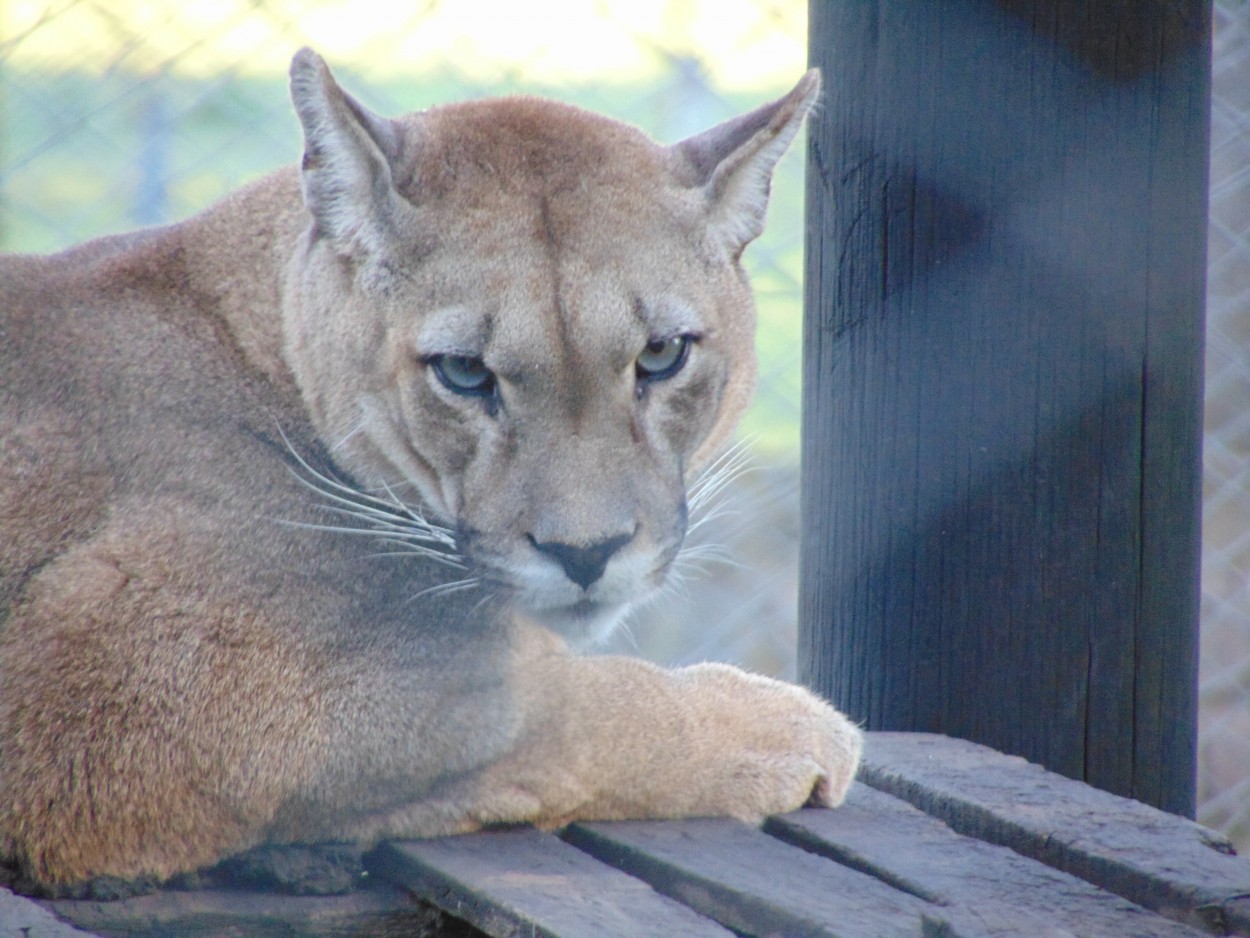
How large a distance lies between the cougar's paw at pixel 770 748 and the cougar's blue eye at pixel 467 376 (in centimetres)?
70

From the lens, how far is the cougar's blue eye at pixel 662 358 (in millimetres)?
2641

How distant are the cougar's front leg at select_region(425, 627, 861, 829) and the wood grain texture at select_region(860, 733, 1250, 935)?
14 centimetres

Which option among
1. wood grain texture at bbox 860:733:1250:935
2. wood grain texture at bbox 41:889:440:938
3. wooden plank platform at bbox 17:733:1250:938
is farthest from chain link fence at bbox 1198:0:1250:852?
wood grain texture at bbox 41:889:440:938

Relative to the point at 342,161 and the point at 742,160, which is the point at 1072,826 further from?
the point at 342,161

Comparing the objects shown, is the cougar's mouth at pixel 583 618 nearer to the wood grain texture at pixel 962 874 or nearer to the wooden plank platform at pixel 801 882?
the wooden plank platform at pixel 801 882

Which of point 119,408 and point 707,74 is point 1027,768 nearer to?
point 119,408


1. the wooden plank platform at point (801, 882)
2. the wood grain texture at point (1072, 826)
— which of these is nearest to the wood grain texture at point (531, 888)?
the wooden plank platform at point (801, 882)

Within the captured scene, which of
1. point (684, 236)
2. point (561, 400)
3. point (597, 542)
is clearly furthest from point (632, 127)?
point (597, 542)

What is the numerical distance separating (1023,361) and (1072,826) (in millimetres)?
798

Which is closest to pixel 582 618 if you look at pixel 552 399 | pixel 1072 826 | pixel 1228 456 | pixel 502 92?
pixel 552 399

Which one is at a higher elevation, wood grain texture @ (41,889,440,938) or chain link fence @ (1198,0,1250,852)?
chain link fence @ (1198,0,1250,852)

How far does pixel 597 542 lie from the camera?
243cm

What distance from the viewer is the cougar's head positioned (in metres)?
2.49

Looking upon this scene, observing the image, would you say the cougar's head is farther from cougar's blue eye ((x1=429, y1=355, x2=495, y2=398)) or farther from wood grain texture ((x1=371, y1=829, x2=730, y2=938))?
wood grain texture ((x1=371, y1=829, x2=730, y2=938))
